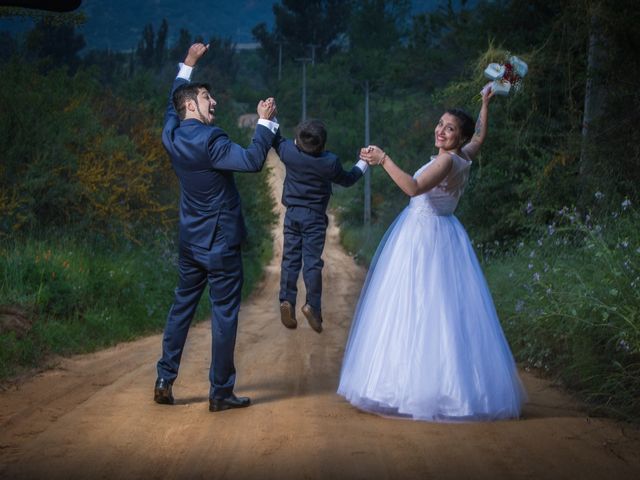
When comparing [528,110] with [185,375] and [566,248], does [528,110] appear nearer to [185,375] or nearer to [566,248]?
[566,248]

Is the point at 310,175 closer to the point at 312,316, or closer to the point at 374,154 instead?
the point at 312,316

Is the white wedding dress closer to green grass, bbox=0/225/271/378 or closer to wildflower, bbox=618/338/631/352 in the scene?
wildflower, bbox=618/338/631/352

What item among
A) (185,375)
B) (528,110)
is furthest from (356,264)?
(185,375)

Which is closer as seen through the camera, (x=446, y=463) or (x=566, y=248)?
(x=446, y=463)

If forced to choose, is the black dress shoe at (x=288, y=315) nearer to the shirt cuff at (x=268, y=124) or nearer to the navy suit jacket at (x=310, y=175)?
the navy suit jacket at (x=310, y=175)

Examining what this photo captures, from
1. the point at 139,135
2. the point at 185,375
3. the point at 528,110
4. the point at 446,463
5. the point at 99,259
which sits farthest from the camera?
the point at 139,135

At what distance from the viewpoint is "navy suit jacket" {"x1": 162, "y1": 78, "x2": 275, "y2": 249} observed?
286 inches

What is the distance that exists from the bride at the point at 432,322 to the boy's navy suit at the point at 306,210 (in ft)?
5.74

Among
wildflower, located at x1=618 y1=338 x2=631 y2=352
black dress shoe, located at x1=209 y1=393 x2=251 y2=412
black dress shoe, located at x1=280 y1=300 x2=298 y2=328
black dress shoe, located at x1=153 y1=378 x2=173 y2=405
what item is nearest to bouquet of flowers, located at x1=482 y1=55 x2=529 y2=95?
wildflower, located at x1=618 y1=338 x2=631 y2=352

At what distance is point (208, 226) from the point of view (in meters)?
7.42

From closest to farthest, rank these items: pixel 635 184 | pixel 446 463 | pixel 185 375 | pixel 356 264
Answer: pixel 446 463, pixel 185 375, pixel 635 184, pixel 356 264

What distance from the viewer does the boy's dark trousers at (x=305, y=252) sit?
376 inches

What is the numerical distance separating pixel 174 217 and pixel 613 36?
10.7 metres

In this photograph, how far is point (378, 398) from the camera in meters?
7.14
